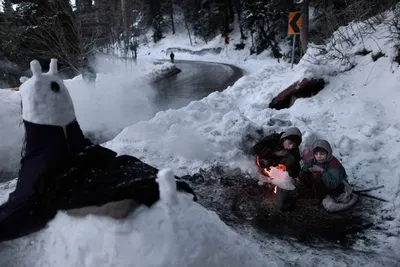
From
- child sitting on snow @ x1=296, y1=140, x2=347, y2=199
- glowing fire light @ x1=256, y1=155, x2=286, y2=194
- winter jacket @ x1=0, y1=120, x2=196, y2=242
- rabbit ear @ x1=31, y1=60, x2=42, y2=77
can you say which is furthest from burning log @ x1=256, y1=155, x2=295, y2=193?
rabbit ear @ x1=31, y1=60, x2=42, y2=77

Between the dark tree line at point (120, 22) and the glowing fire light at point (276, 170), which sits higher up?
the dark tree line at point (120, 22)

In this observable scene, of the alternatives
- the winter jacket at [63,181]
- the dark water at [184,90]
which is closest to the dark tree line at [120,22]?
the dark water at [184,90]

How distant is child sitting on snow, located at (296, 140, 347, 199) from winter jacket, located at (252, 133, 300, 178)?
0.81 feet

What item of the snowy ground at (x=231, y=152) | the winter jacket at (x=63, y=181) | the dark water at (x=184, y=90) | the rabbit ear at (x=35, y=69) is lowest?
the dark water at (x=184, y=90)

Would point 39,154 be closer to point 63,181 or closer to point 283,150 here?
point 63,181

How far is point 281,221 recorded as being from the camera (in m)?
3.79

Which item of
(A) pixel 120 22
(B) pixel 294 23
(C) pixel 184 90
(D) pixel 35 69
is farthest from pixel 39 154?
(A) pixel 120 22

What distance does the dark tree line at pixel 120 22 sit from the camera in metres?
11.2

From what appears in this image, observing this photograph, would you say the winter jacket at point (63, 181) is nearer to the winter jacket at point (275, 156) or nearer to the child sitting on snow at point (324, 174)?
the child sitting on snow at point (324, 174)

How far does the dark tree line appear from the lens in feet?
36.9

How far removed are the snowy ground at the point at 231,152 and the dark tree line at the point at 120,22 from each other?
1836 millimetres

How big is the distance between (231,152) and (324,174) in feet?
5.92

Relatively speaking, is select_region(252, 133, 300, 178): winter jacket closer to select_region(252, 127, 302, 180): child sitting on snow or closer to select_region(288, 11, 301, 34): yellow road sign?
select_region(252, 127, 302, 180): child sitting on snow

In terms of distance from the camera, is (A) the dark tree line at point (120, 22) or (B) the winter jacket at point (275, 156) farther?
(A) the dark tree line at point (120, 22)
